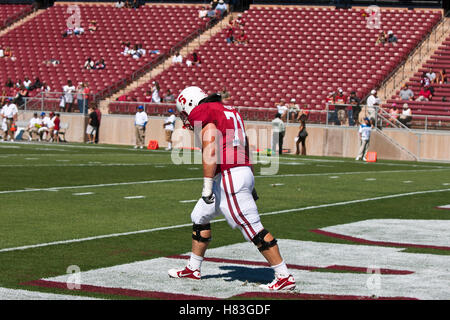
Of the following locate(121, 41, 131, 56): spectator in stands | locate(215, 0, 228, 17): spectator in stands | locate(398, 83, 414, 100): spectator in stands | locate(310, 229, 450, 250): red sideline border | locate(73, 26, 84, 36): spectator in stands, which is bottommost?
locate(310, 229, 450, 250): red sideline border

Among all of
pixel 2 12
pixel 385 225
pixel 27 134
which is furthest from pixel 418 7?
pixel 385 225

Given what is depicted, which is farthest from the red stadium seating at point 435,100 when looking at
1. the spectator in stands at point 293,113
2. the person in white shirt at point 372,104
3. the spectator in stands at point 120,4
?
the spectator in stands at point 120,4

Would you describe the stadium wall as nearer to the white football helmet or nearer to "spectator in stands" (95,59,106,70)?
"spectator in stands" (95,59,106,70)

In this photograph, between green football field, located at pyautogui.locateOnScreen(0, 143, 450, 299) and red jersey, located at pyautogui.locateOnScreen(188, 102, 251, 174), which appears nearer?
red jersey, located at pyautogui.locateOnScreen(188, 102, 251, 174)

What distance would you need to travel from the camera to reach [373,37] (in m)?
40.0

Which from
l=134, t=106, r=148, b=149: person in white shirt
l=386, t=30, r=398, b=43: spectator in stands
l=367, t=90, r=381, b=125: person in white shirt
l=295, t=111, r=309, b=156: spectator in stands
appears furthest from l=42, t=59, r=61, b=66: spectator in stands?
l=367, t=90, r=381, b=125: person in white shirt

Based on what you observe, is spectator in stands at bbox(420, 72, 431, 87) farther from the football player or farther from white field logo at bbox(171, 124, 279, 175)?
the football player

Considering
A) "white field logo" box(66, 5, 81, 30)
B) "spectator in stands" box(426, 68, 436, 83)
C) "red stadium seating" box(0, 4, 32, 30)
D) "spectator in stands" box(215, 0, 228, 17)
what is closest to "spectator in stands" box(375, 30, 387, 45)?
"spectator in stands" box(426, 68, 436, 83)

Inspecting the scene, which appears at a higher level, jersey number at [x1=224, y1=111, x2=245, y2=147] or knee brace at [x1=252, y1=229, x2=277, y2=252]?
jersey number at [x1=224, y1=111, x2=245, y2=147]

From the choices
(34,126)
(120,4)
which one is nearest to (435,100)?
(34,126)

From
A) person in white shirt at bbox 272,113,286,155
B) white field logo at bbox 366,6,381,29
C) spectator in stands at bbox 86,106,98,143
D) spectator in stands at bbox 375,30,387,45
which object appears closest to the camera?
person in white shirt at bbox 272,113,286,155

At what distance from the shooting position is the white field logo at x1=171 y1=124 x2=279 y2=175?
790 cm

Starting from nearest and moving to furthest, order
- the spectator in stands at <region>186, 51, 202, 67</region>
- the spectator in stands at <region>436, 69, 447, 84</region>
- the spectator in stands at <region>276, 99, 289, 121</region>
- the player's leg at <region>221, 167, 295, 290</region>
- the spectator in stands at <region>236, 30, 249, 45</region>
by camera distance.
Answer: the player's leg at <region>221, 167, 295, 290</region> < the spectator in stands at <region>276, 99, 289, 121</region> < the spectator in stands at <region>436, 69, 447, 84</region> < the spectator in stands at <region>186, 51, 202, 67</region> < the spectator in stands at <region>236, 30, 249, 45</region>
